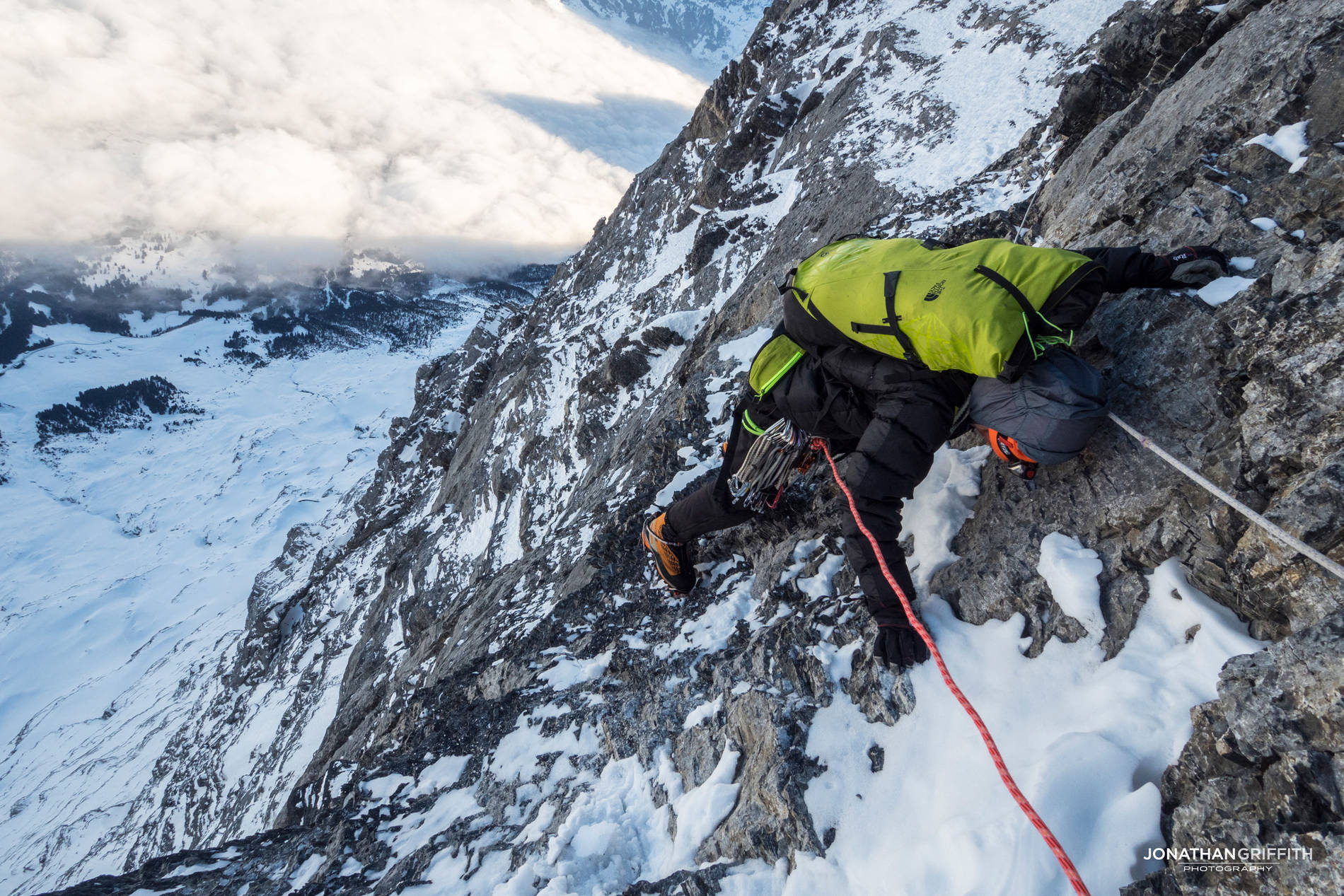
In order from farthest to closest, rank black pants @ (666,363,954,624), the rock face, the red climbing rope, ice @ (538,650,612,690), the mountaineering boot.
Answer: the mountaineering boot, ice @ (538,650,612,690), black pants @ (666,363,954,624), the red climbing rope, the rock face

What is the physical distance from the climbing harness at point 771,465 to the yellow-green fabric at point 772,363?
19.1 inches

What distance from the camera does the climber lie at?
3822 millimetres

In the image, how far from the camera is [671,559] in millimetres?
6973

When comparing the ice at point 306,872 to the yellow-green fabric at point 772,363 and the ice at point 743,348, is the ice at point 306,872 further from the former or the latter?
the ice at point 743,348

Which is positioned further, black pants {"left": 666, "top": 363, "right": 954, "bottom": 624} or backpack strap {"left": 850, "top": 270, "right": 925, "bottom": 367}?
black pants {"left": 666, "top": 363, "right": 954, "bottom": 624}

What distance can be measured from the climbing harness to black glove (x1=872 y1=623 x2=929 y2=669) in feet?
6.81

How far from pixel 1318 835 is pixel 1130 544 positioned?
201cm

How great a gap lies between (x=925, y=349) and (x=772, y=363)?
1.77m

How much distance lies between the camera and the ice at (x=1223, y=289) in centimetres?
405

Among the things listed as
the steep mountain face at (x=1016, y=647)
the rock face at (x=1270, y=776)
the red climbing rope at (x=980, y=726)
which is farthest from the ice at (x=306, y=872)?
the rock face at (x=1270, y=776)

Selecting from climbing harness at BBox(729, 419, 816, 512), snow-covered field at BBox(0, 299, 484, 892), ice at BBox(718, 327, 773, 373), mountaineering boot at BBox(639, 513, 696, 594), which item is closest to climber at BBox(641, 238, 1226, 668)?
climbing harness at BBox(729, 419, 816, 512)

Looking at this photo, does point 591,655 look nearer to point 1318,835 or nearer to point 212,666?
point 1318,835

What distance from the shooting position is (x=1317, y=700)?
2426 millimetres

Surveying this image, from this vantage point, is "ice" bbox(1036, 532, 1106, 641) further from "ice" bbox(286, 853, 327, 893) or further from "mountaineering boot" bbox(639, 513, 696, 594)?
"ice" bbox(286, 853, 327, 893)
